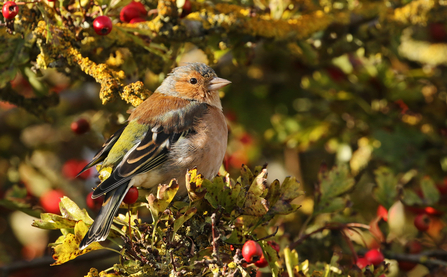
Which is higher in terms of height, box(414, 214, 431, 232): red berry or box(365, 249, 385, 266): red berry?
box(365, 249, 385, 266): red berry

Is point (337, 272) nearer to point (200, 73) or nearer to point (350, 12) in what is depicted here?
point (200, 73)

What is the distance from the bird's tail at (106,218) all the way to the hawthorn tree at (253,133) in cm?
7

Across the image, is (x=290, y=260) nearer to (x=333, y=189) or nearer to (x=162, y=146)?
(x=333, y=189)

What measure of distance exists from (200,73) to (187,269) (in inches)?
77.6

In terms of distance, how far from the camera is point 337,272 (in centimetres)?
251

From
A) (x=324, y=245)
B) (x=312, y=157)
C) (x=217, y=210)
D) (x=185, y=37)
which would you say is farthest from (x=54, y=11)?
(x=312, y=157)

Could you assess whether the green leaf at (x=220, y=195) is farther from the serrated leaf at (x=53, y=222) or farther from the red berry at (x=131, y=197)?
the serrated leaf at (x=53, y=222)

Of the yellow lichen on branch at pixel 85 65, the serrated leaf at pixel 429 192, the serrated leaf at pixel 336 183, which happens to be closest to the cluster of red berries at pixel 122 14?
the yellow lichen on branch at pixel 85 65

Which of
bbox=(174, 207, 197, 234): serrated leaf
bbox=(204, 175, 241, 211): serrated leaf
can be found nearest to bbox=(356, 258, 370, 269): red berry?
bbox=(204, 175, 241, 211): serrated leaf

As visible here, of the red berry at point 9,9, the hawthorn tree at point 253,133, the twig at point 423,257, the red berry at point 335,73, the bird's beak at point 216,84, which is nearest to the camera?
the hawthorn tree at point 253,133

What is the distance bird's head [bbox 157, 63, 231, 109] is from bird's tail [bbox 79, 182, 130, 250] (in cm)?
126

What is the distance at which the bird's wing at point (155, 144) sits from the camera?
2.56m

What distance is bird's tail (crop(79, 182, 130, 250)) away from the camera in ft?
6.89

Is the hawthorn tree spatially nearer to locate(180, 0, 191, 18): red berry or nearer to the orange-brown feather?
locate(180, 0, 191, 18): red berry
